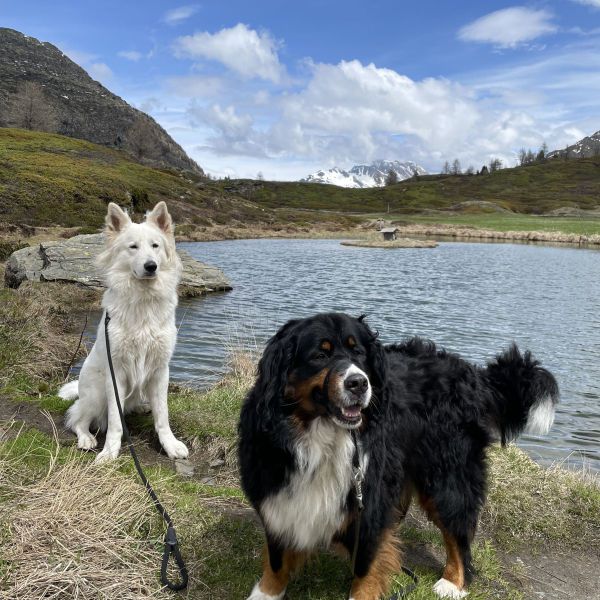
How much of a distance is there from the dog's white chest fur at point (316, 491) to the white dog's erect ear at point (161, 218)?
3.38m

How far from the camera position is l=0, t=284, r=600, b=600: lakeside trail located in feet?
11.2

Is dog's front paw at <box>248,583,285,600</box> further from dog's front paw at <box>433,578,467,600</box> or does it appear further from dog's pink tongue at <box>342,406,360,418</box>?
dog's pink tongue at <box>342,406,360,418</box>

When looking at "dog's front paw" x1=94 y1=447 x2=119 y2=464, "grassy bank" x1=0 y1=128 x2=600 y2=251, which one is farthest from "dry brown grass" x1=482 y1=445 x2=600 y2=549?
"grassy bank" x1=0 y1=128 x2=600 y2=251

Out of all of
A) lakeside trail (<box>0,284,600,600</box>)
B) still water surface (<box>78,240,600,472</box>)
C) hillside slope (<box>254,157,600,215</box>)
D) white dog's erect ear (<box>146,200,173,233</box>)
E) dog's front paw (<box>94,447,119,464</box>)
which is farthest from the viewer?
hillside slope (<box>254,157,600,215</box>)

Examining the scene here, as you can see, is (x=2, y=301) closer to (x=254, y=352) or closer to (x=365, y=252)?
(x=254, y=352)

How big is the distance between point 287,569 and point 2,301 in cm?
961

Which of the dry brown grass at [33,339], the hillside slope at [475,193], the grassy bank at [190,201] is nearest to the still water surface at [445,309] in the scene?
the dry brown grass at [33,339]

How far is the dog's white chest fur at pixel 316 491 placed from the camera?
3295 millimetres

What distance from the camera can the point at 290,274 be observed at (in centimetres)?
2628

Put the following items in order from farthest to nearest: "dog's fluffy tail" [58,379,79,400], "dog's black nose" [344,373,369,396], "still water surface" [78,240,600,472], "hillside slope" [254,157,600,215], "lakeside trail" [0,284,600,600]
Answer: "hillside slope" [254,157,600,215] → "still water surface" [78,240,600,472] → "dog's fluffy tail" [58,379,79,400] → "lakeside trail" [0,284,600,600] → "dog's black nose" [344,373,369,396]

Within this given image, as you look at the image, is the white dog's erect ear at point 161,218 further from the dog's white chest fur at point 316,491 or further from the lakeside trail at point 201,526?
the dog's white chest fur at point 316,491

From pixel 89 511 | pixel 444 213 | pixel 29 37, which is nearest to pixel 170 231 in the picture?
pixel 89 511

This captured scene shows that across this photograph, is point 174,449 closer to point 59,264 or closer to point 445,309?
point 59,264

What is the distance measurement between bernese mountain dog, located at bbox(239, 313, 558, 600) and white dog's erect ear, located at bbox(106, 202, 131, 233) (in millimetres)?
3019
